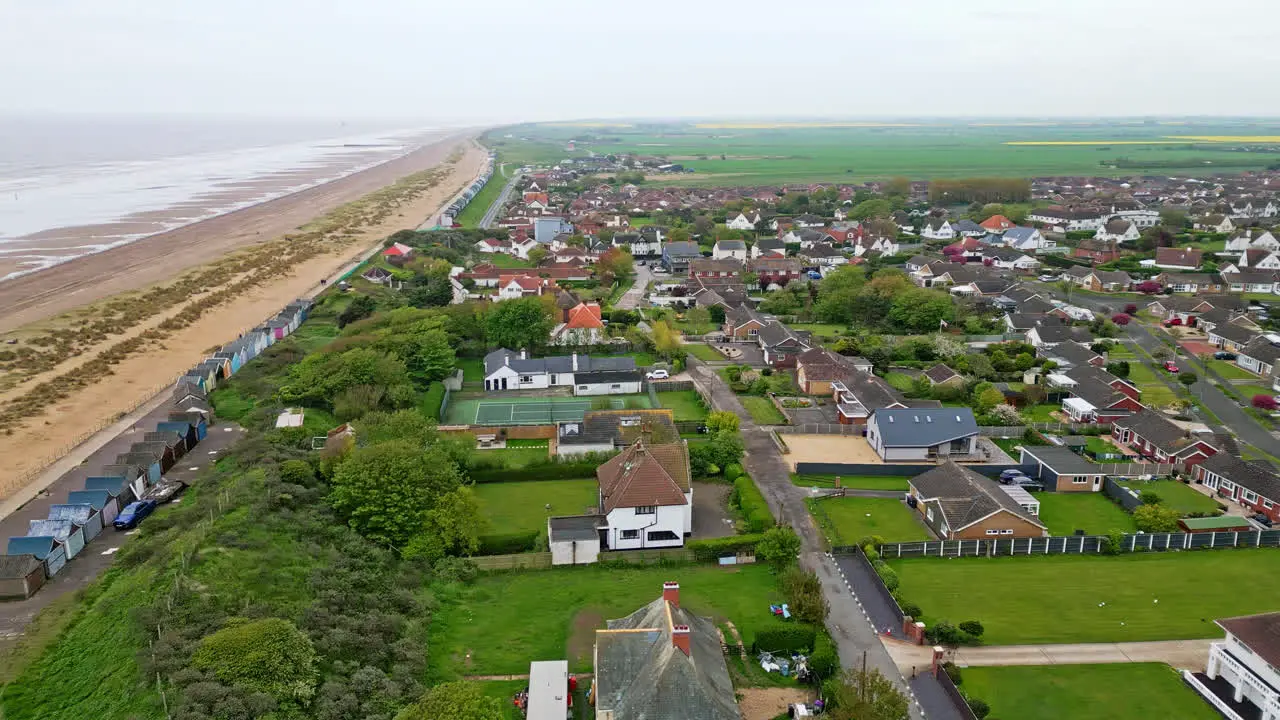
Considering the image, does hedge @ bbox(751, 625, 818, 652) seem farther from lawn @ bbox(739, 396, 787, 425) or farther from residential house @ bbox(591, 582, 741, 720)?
lawn @ bbox(739, 396, 787, 425)

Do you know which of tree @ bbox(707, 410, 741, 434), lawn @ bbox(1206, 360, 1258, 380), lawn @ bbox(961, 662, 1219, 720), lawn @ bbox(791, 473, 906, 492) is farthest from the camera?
lawn @ bbox(1206, 360, 1258, 380)

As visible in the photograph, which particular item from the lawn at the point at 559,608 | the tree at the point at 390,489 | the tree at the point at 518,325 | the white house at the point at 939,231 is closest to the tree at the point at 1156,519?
the lawn at the point at 559,608

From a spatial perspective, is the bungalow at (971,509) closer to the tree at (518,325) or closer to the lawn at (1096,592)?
the lawn at (1096,592)

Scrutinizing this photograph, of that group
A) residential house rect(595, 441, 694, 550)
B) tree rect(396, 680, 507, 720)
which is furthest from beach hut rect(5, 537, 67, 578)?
residential house rect(595, 441, 694, 550)

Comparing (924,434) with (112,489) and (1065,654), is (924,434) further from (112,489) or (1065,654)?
(112,489)

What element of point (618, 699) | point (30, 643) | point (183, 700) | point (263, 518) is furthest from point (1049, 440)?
point (30, 643)

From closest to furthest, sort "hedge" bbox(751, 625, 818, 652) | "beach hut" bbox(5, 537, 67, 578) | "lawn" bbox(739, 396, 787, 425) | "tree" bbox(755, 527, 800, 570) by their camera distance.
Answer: "hedge" bbox(751, 625, 818, 652) → "beach hut" bbox(5, 537, 67, 578) → "tree" bbox(755, 527, 800, 570) → "lawn" bbox(739, 396, 787, 425)

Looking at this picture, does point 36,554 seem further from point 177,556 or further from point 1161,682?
point 1161,682
